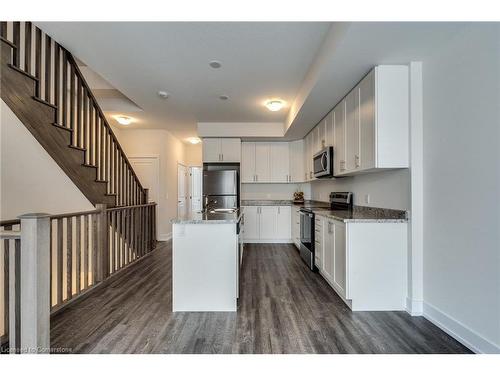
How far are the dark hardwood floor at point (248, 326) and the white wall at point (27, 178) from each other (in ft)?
4.65

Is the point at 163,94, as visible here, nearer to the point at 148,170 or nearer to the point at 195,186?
the point at 148,170

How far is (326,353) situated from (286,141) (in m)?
4.58

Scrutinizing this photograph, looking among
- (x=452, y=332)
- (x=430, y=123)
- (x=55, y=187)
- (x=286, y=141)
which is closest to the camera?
(x=452, y=332)

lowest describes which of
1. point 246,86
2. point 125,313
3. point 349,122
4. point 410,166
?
point 125,313

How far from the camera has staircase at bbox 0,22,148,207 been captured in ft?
7.44

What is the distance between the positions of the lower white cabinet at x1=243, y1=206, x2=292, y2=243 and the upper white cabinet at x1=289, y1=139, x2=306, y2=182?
0.79m

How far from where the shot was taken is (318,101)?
3262mm

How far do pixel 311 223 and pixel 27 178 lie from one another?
386 centimetres

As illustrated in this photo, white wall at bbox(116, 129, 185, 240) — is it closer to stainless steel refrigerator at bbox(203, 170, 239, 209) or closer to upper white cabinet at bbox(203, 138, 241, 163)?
upper white cabinet at bbox(203, 138, 241, 163)

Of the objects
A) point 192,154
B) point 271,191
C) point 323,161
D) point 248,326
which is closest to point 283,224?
point 271,191

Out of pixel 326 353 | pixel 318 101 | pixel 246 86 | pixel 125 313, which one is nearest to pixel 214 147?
pixel 246 86

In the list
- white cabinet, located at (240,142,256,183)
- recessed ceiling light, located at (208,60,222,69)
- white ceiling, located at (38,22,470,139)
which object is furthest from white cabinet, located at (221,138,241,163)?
recessed ceiling light, located at (208,60,222,69)

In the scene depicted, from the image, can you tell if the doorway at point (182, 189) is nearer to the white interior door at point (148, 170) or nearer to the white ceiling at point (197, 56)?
the white interior door at point (148, 170)

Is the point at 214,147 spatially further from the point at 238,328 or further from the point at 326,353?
the point at 326,353
